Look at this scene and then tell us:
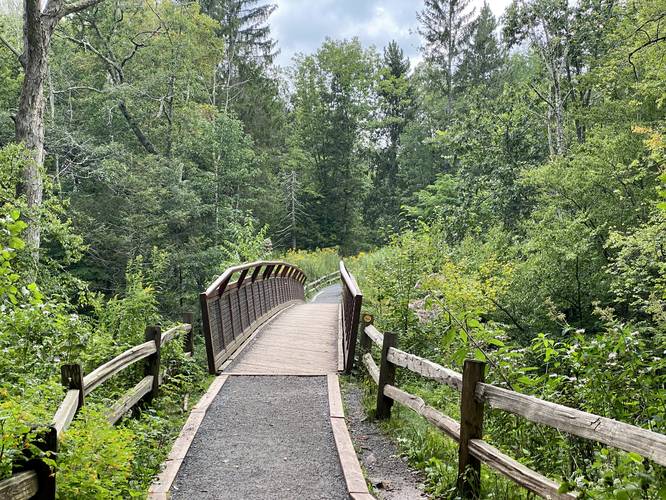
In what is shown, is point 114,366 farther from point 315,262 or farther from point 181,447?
point 315,262

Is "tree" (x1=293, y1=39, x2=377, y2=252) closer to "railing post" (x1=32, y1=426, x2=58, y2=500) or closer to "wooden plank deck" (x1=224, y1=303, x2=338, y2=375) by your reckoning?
"wooden plank deck" (x1=224, y1=303, x2=338, y2=375)

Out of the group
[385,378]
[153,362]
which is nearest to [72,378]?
[153,362]

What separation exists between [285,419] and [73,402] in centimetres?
273

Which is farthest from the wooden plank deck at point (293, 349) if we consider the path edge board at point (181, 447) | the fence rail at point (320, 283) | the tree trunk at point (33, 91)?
the fence rail at point (320, 283)

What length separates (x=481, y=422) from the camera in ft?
12.2

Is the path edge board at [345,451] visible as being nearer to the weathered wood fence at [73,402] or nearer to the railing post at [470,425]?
the railing post at [470,425]

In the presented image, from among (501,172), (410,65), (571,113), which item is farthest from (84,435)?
(410,65)

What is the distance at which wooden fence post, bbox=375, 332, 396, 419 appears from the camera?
18.9ft

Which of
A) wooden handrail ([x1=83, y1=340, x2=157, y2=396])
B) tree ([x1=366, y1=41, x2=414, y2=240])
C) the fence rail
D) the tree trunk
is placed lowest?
the fence rail

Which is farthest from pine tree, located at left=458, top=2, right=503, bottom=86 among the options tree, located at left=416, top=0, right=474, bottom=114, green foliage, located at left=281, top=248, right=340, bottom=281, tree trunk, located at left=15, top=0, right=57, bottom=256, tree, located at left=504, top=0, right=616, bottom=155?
tree trunk, located at left=15, top=0, right=57, bottom=256

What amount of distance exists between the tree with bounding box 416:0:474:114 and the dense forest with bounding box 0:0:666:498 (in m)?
0.15

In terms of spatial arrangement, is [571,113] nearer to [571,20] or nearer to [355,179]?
[571,20]

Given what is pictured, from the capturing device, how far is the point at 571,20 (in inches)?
663

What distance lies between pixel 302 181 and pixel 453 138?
28642 mm
